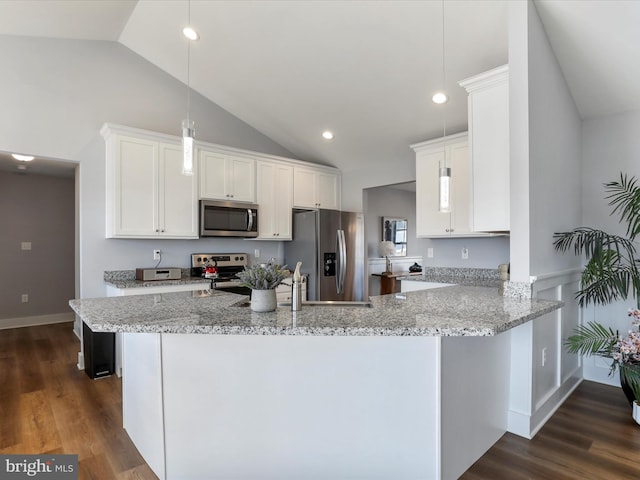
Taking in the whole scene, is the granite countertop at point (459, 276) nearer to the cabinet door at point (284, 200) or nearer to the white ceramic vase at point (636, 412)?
the white ceramic vase at point (636, 412)

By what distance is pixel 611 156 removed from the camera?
3.21m

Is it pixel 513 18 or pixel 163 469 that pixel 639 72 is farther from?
pixel 163 469

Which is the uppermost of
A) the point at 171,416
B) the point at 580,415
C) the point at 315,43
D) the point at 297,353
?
the point at 315,43

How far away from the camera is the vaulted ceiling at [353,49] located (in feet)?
8.32

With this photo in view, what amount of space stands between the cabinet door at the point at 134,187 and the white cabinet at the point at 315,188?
1.84 m

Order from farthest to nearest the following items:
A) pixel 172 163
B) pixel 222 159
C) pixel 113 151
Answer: pixel 222 159, pixel 172 163, pixel 113 151

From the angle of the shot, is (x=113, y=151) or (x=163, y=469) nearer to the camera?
(x=163, y=469)

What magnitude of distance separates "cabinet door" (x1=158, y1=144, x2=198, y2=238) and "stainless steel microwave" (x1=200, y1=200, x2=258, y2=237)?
4.3 inches

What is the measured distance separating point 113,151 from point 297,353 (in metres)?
3.00

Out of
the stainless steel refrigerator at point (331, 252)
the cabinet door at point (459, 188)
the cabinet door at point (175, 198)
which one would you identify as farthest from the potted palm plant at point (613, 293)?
the cabinet door at point (175, 198)

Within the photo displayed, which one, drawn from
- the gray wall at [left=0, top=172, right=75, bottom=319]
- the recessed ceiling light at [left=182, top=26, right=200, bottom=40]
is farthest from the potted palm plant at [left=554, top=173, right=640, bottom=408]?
the gray wall at [left=0, top=172, right=75, bottom=319]

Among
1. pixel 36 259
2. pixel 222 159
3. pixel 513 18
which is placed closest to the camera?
pixel 513 18

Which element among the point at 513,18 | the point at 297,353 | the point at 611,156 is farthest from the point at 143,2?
the point at 611,156

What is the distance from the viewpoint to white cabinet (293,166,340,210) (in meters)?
4.94
